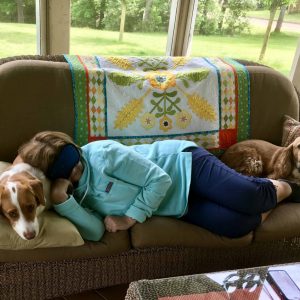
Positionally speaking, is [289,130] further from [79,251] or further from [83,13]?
[83,13]

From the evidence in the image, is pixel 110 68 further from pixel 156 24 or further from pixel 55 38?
pixel 156 24

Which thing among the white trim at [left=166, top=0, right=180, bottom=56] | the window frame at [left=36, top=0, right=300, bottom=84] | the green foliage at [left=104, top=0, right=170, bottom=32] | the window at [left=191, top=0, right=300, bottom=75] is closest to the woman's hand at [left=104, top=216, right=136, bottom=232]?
the window frame at [left=36, top=0, right=300, bottom=84]

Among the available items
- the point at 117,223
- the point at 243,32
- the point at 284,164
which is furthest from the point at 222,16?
the point at 117,223

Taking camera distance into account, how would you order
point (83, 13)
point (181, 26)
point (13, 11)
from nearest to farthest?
1. point (13, 11)
2. point (83, 13)
3. point (181, 26)

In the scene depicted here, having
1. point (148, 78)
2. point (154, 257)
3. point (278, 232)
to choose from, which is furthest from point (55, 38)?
point (278, 232)

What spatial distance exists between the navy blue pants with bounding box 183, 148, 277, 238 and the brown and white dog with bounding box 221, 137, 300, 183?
0.35 meters

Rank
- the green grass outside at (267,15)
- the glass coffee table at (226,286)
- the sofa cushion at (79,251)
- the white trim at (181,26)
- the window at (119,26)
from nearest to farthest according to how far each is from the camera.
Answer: the glass coffee table at (226,286) < the sofa cushion at (79,251) < the window at (119,26) < the white trim at (181,26) < the green grass outside at (267,15)

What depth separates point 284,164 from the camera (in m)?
2.09

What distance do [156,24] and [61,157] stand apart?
181 centimetres

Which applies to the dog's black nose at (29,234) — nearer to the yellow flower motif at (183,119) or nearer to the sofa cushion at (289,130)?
the yellow flower motif at (183,119)

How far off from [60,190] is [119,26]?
5.69 ft

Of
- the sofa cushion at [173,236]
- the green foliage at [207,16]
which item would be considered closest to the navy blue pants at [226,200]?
the sofa cushion at [173,236]

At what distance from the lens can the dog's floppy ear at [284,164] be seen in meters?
2.09

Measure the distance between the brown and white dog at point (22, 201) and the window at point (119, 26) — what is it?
1481mm
